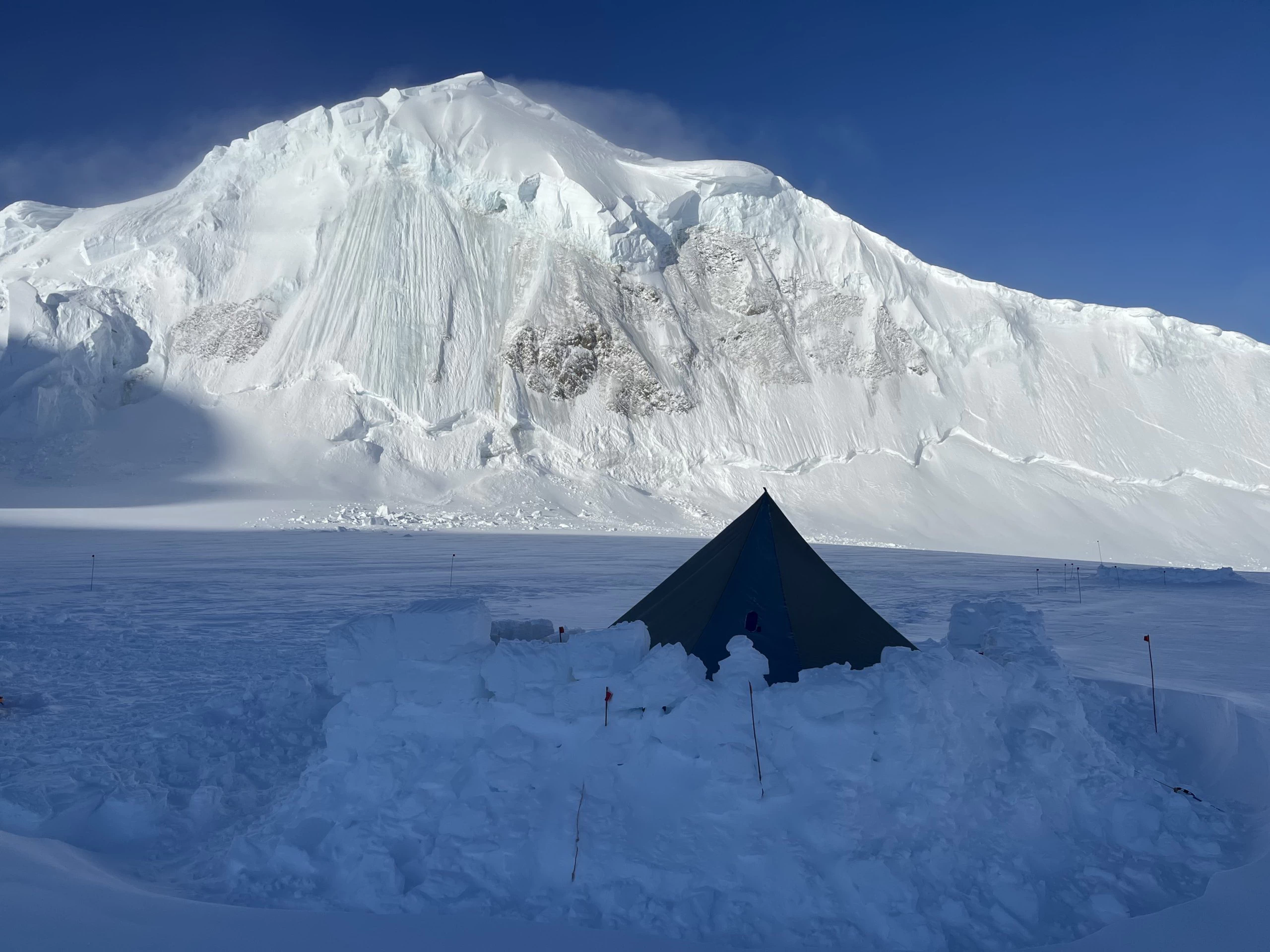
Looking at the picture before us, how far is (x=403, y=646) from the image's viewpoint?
5859 mm

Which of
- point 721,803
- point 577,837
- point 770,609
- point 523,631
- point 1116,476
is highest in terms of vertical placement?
point 1116,476

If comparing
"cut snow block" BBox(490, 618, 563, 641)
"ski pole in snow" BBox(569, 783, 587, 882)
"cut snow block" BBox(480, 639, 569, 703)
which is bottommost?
"ski pole in snow" BBox(569, 783, 587, 882)

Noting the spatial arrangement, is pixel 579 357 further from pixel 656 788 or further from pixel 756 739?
pixel 656 788

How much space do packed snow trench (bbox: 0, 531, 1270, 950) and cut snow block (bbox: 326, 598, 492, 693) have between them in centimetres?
2

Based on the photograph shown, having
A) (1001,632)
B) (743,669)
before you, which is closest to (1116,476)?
(1001,632)

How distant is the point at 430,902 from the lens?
4.13 m

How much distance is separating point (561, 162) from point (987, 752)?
147 feet

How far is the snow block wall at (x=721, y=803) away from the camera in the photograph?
13.8 ft

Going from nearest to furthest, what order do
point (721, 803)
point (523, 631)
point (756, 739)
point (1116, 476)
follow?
1. point (721, 803)
2. point (756, 739)
3. point (523, 631)
4. point (1116, 476)

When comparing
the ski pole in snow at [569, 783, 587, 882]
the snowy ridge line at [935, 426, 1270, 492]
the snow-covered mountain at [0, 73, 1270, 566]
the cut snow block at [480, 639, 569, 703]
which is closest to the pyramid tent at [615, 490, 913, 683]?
the cut snow block at [480, 639, 569, 703]

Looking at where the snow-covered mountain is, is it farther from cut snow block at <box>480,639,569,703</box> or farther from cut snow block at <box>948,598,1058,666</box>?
cut snow block at <box>480,639,569,703</box>

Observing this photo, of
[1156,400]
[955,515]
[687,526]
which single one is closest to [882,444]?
[955,515]

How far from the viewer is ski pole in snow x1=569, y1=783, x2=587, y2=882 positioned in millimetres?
4316

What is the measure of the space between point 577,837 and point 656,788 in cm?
57
